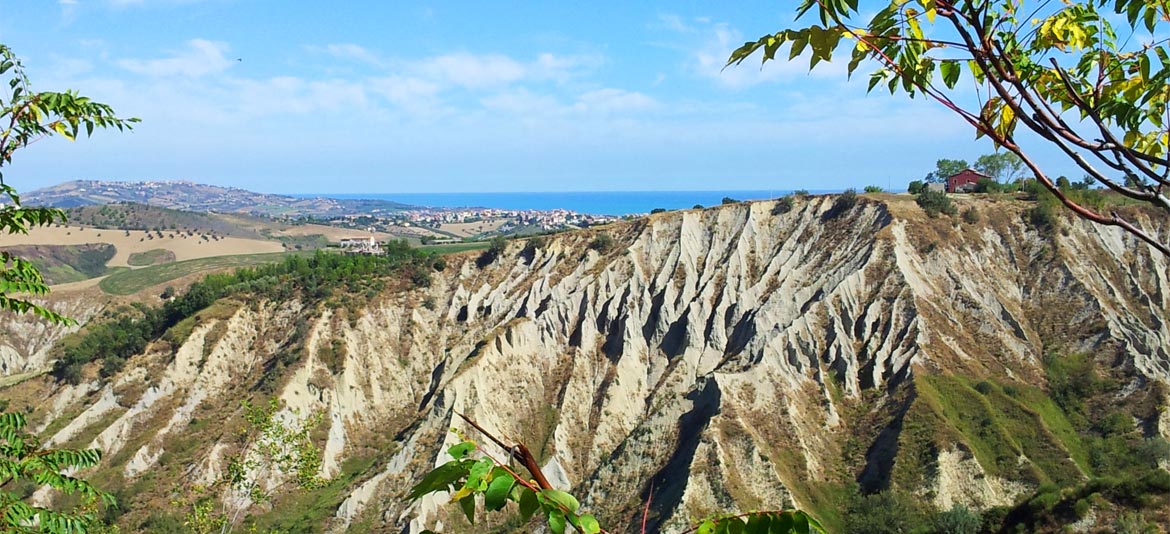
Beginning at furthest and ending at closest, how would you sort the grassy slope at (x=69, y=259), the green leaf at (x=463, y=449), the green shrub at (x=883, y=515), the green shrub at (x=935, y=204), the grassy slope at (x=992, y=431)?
the grassy slope at (x=69, y=259)
the green shrub at (x=935, y=204)
the grassy slope at (x=992, y=431)
the green shrub at (x=883, y=515)
the green leaf at (x=463, y=449)

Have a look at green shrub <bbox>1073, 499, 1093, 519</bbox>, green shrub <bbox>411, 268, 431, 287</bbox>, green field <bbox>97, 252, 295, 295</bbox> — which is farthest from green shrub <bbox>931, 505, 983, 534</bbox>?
green field <bbox>97, 252, 295, 295</bbox>

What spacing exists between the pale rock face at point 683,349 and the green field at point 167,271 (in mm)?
55154

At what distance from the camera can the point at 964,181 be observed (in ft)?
237

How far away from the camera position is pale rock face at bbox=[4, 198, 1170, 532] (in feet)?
150

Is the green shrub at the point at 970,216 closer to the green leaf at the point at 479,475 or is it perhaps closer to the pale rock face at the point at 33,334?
the green leaf at the point at 479,475

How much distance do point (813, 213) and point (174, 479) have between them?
5408cm

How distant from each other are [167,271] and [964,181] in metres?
121

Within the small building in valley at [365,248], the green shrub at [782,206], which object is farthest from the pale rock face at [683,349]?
the small building in valley at [365,248]

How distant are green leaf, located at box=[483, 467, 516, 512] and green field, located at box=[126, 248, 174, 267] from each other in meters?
159

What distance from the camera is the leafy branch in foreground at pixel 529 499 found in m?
2.43

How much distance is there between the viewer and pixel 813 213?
6300 cm

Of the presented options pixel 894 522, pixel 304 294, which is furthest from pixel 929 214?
pixel 304 294

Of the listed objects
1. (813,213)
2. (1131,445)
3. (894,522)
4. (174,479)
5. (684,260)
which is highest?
(813,213)

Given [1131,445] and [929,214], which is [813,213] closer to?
[929,214]
